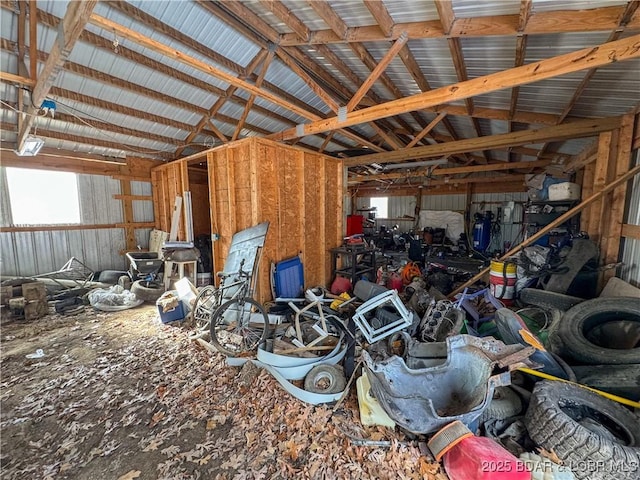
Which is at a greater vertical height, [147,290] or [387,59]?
[387,59]

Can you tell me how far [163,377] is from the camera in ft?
9.83

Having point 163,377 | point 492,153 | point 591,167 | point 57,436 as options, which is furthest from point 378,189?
point 57,436

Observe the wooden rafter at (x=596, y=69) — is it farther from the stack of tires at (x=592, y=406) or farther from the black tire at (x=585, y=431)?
the black tire at (x=585, y=431)

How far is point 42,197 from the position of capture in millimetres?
5789

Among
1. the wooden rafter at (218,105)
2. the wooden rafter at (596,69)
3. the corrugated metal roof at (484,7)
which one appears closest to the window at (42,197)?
the wooden rafter at (218,105)

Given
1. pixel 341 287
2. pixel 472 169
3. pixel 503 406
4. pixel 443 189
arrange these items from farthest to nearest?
1. pixel 443 189
2. pixel 472 169
3. pixel 341 287
4. pixel 503 406

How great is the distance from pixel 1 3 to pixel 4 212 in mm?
4650

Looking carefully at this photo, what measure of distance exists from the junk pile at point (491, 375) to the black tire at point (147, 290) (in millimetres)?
2437

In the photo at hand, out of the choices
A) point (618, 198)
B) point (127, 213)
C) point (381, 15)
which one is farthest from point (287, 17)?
point (127, 213)

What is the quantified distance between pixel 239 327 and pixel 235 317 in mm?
200

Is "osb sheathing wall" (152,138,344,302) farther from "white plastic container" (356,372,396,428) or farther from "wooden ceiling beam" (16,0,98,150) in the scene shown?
"white plastic container" (356,372,396,428)

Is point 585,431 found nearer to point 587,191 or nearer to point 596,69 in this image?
point 596,69

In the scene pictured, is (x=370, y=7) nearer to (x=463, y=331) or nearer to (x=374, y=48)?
(x=374, y=48)

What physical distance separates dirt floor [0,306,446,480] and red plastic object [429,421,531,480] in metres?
0.16
